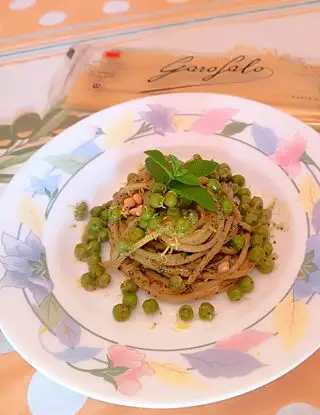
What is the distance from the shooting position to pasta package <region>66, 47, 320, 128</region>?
6.40 ft

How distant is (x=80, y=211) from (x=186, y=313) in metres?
0.46

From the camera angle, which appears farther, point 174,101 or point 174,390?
point 174,101

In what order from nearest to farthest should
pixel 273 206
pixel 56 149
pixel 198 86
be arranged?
1. pixel 273 206
2. pixel 56 149
3. pixel 198 86

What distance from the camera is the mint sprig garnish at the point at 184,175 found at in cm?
141

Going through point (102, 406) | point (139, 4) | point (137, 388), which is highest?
point (139, 4)

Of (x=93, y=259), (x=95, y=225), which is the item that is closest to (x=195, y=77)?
(x=95, y=225)

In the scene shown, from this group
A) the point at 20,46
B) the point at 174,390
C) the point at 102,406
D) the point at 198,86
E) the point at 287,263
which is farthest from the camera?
the point at 20,46

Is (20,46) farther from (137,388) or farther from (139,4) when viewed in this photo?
(137,388)

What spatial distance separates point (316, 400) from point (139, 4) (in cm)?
167

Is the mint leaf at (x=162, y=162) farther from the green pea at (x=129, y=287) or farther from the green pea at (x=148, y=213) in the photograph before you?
the green pea at (x=129, y=287)

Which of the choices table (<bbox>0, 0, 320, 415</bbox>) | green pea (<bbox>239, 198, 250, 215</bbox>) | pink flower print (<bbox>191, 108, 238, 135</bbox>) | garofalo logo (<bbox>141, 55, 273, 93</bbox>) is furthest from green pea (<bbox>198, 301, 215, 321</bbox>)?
garofalo logo (<bbox>141, 55, 273, 93</bbox>)

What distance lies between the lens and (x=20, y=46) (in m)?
2.24

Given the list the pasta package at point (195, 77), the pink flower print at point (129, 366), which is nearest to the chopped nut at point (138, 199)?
the pink flower print at point (129, 366)

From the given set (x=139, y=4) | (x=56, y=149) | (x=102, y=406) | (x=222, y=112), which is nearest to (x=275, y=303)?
(x=102, y=406)
